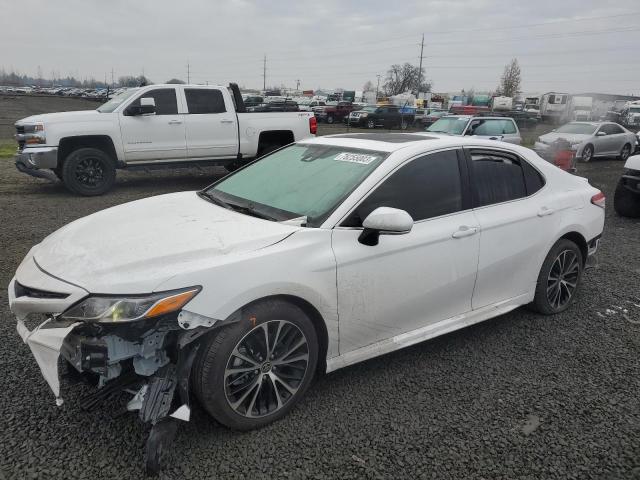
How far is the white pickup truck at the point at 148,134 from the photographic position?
880cm

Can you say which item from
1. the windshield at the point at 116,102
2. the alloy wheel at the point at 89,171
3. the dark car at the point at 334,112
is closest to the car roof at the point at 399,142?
the alloy wheel at the point at 89,171

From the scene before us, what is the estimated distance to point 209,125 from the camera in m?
10.0

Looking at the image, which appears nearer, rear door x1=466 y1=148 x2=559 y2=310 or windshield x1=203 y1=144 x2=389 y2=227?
windshield x1=203 y1=144 x2=389 y2=227

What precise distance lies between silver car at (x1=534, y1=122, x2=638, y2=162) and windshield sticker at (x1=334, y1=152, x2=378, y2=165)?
14456 mm

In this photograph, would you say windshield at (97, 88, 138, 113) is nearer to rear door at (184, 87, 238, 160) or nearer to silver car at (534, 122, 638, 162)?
rear door at (184, 87, 238, 160)

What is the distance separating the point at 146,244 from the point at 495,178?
265 cm

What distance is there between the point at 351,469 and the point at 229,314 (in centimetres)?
100

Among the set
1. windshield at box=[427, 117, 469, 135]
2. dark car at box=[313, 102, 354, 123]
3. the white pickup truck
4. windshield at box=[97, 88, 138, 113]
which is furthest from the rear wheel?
dark car at box=[313, 102, 354, 123]

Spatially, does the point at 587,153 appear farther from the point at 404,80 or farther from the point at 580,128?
the point at 404,80

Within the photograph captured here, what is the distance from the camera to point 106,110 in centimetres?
941

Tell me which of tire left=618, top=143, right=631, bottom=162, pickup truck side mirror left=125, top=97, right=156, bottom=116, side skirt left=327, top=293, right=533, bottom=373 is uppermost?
pickup truck side mirror left=125, top=97, right=156, bottom=116

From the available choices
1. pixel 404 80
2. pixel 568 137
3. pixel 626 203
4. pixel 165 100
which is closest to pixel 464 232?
pixel 626 203

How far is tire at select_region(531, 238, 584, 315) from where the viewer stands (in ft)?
13.7

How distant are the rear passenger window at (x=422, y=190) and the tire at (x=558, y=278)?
1219 mm
